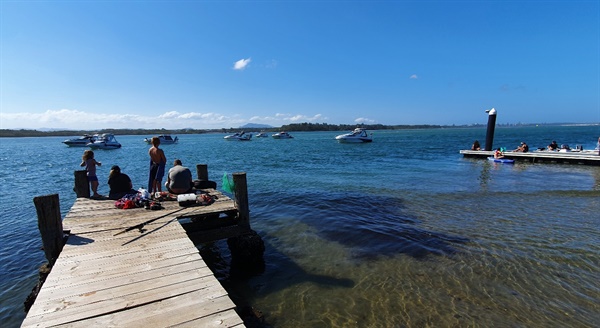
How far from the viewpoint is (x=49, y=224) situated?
5.38 meters

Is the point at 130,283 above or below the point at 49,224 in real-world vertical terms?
below

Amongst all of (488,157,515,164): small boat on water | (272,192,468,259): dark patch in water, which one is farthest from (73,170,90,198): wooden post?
(488,157,515,164): small boat on water

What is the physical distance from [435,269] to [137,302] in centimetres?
593

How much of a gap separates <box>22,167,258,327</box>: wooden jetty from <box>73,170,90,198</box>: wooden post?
260 centimetres

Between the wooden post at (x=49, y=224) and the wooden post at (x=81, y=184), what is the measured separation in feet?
12.9

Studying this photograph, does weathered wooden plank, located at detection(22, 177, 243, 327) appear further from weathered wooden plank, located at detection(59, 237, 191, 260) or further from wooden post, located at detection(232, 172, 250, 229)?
wooden post, located at detection(232, 172, 250, 229)

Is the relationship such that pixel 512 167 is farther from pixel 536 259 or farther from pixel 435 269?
pixel 435 269

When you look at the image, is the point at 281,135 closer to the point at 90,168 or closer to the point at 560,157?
the point at 560,157

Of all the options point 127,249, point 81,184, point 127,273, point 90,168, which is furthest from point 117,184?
point 127,273

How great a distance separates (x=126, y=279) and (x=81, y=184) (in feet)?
21.9

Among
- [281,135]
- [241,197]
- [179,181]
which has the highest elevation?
[179,181]

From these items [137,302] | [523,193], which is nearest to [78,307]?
[137,302]

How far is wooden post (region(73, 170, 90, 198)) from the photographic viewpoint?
8.85 metres

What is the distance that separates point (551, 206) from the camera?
11.3 metres
